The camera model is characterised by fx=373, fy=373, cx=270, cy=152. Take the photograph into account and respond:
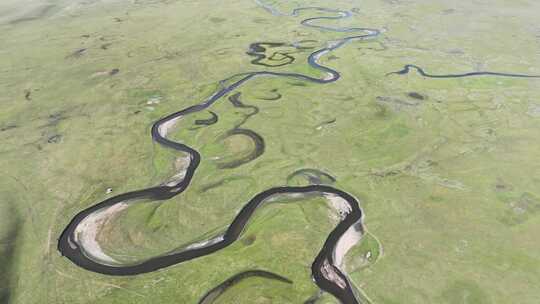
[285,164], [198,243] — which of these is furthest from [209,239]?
[285,164]

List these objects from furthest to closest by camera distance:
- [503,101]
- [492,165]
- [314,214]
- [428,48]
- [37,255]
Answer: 1. [428,48]
2. [503,101]
3. [492,165]
4. [314,214]
5. [37,255]

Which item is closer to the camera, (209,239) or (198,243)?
(198,243)

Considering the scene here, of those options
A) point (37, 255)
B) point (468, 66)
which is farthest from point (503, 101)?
point (37, 255)

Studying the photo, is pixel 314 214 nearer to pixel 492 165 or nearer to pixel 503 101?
pixel 492 165

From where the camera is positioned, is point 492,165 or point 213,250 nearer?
point 213,250

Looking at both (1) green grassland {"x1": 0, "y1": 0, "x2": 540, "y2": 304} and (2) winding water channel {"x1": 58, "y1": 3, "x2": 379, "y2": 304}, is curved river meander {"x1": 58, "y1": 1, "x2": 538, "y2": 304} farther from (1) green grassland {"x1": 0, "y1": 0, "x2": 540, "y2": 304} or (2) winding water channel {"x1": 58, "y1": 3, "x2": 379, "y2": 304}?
(1) green grassland {"x1": 0, "y1": 0, "x2": 540, "y2": 304}

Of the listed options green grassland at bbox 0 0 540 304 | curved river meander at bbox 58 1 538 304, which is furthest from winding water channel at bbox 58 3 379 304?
green grassland at bbox 0 0 540 304

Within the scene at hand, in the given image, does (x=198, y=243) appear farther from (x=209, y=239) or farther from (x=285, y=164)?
(x=285, y=164)

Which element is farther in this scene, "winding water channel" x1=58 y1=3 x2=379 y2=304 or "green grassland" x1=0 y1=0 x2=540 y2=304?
"winding water channel" x1=58 y1=3 x2=379 y2=304
